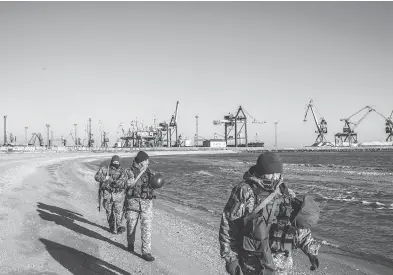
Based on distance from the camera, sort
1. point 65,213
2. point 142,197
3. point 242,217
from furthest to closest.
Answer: point 65,213
point 142,197
point 242,217

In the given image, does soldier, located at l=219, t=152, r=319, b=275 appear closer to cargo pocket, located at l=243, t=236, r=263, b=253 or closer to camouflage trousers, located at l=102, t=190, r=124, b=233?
cargo pocket, located at l=243, t=236, r=263, b=253

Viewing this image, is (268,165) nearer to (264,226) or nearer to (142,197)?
(264,226)

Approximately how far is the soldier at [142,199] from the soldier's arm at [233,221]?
300cm

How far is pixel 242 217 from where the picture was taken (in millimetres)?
3186

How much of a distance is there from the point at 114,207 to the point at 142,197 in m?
2.03

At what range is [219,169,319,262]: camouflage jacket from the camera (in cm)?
318

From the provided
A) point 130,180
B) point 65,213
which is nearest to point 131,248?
point 130,180

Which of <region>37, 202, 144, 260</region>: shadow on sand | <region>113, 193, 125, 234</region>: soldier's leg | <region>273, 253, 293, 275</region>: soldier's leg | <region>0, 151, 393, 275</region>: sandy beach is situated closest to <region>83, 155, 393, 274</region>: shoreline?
<region>0, 151, 393, 275</region>: sandy beach

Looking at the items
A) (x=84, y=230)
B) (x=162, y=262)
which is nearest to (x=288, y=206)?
(x=162, y=262)

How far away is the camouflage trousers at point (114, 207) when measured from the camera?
764 cm

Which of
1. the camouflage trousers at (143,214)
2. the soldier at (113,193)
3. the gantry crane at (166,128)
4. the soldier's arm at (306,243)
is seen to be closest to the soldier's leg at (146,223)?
the camouflage trousers at (143,214)

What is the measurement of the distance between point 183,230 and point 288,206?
6002 mm

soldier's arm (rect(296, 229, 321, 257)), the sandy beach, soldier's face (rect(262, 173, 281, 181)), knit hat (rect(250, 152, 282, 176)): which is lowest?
the sandy beach

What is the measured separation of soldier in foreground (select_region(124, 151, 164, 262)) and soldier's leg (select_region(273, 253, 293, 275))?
3.02 meters
